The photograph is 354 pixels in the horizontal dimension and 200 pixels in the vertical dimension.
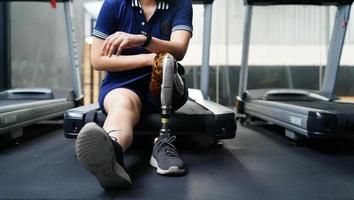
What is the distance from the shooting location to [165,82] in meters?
1.30

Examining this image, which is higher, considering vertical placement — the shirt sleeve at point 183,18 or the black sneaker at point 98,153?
the shirt sleeve at point 183,18

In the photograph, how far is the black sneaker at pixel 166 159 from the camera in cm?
127

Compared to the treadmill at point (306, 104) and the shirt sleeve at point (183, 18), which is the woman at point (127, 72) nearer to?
the shirt sleeve at point (183, 18)

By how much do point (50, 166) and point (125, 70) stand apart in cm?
54

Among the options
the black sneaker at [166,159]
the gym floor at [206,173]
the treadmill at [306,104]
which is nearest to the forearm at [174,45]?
the black sneaker at [166,159]

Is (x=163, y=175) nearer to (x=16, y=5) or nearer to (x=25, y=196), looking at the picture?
(x=25, y=196)

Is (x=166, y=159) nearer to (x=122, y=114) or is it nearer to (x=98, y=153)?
(x=122, y=114)

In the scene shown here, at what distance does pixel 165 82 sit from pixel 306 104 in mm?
1295

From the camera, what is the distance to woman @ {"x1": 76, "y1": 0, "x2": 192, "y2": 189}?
1.01 metres

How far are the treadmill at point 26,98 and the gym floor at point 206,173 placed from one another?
6.1 inches

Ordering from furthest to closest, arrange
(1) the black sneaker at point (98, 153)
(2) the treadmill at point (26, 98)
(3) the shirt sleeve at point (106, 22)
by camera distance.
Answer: (2) the treadmill at point (26, 98) < (3) the shirt sleeve at point (106, 22) < (1) the black sneaker at point (98, 153)

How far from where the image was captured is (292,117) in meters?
2.01

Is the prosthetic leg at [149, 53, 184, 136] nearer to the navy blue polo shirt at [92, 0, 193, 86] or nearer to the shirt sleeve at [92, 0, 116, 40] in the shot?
the navy blue polo shirt at [92, 0, 193, 86]

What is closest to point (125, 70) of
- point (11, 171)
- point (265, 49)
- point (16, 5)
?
point (11, 171)
